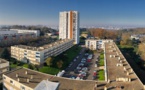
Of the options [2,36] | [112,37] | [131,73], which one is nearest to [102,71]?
[131,73]

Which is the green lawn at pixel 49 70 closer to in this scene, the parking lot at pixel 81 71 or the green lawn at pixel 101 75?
the parking lot at pixel 81 71

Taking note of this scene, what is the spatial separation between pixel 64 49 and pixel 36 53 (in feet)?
29.5

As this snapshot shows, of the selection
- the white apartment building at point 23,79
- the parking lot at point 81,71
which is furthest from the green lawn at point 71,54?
the white apartment building at point 23,79

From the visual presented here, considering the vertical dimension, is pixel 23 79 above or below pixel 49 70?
above

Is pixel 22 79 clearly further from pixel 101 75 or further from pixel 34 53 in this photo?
pixel 34 53

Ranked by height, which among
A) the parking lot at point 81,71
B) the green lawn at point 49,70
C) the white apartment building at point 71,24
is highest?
the white apartment building at point 71,24

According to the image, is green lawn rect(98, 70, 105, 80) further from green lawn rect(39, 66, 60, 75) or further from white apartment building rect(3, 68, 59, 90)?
white apartment building rect(3, 68, 59, 90)

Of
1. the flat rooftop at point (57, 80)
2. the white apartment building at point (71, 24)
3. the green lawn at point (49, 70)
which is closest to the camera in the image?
the flat rooftop at point (57, 80)

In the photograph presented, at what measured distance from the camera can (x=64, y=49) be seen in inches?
1179

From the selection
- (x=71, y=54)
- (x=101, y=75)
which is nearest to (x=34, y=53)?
(x=101, y=75)

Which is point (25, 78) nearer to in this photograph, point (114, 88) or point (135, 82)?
point (114, 88)

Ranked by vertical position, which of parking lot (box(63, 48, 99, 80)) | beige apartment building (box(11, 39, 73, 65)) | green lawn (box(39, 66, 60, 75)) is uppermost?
beige apartment building (box(11, 39, 73, 65))

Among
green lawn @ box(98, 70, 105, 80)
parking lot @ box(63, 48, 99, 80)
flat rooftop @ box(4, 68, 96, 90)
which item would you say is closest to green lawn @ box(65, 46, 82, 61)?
parking lot @ box(63, 48, 99, 80)

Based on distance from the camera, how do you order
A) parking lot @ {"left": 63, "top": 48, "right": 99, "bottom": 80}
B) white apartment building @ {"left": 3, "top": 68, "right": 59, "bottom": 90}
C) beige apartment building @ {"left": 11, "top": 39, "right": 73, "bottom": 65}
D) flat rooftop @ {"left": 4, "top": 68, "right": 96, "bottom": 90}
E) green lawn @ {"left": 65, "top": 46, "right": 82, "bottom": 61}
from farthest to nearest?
green lawn @ {"left": 65, "top": 46, "right": 82, "bottom": 61}, beige apartment building @ {"left": 11, "top": 39, "right": 73, "bottom": 65}, parking lot @ {"left": 63, "top": 48, "right": 99, "bottom": 80}, white apartment building @ {"left": 3, "top": 68, "right": 59, "bottom": 90}, flat rooftop @ {"left": 4, "top": 68, "right": 96, "bottom": 90}
